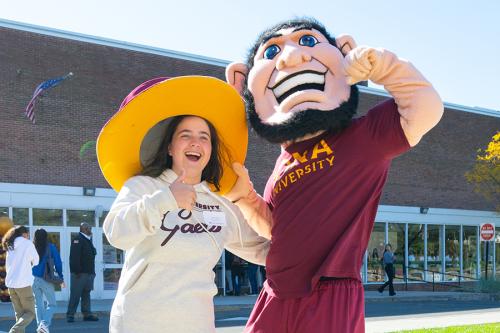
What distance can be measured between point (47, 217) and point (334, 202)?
51.7ft

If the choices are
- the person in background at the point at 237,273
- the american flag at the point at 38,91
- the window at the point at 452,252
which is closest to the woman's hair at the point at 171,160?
the american flag at the point at 38,91

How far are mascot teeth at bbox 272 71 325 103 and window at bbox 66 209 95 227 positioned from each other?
15.7 metres

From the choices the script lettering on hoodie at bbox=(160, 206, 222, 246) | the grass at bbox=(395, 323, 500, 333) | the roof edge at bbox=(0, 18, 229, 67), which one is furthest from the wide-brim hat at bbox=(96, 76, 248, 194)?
the roof edge at bbox=(0, 18, 229, 67)

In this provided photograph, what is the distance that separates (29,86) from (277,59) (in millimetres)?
15825

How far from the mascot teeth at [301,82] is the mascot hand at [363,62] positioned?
223mm

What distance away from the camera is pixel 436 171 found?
29172 mm

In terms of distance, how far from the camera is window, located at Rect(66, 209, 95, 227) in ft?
61.4

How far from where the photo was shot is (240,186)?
13.3 feet

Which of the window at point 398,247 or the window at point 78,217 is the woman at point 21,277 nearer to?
the window at point 78,217

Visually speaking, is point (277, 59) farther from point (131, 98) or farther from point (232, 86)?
point (131, 98)

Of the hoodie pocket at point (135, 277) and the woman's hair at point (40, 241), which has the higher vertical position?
the hoodie pocket at point (135, 277)

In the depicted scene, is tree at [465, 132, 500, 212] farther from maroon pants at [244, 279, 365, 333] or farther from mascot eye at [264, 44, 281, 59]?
maroon pants at [244, 279, 365, 333]

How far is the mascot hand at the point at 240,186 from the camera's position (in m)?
4.02

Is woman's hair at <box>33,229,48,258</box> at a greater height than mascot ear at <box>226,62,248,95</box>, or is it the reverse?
mascot ear at <box>226,62,248,95</box>
